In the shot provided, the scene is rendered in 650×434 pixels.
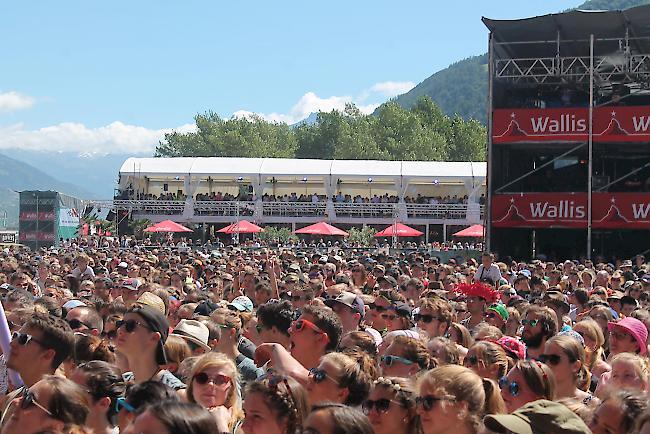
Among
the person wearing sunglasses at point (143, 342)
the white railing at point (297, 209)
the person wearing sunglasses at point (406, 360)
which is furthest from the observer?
the white railing at point (297, 209)

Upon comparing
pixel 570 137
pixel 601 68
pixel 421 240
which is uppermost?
pixel 601 68

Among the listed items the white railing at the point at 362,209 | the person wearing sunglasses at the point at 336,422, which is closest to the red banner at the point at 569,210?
the white railing at the point at 362,209

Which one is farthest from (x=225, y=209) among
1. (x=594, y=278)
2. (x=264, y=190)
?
(x=594, y=278)

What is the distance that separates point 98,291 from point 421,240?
3772 cm

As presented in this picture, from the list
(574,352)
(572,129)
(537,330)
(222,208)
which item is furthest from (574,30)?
(222,208)

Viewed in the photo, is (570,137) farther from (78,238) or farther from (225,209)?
(225,209)

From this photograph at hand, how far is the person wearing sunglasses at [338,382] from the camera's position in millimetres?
4613

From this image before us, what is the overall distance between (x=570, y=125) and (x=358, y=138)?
66.6 metres

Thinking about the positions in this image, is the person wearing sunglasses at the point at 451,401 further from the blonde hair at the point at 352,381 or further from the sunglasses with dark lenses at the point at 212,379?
the sunglasses with dark lenses at the point at 212,379

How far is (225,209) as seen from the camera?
47.6 meters

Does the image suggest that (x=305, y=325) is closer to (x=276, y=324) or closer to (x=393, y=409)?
(x=276, y=324)

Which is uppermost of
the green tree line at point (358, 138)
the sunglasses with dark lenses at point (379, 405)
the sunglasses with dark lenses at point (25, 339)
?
the green tree line at point (358, 138)

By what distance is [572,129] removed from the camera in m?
25.5

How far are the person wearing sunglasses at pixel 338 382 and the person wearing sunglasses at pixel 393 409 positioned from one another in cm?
41
